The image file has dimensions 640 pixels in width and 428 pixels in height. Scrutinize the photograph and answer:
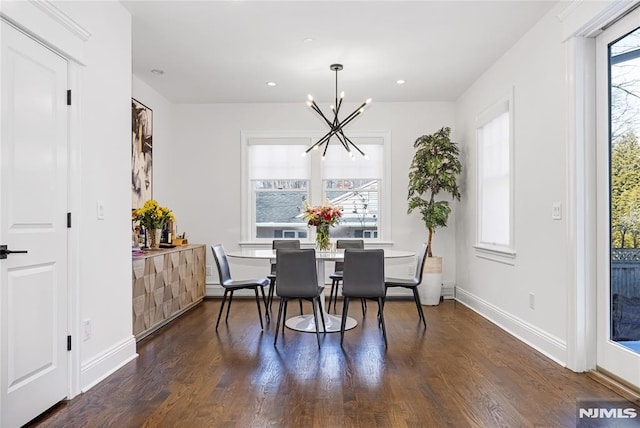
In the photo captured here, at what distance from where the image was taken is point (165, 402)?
8.16ft

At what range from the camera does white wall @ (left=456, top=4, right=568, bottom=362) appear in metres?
3.21

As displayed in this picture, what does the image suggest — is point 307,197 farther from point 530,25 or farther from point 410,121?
point 530,25

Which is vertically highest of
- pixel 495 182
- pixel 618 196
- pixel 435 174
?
pixel 435 174

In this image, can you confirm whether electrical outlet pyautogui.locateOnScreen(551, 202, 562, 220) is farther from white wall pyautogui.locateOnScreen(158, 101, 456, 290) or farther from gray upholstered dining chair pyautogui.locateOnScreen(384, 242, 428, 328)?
white wall pyautogui.locateOnScreen(158, 101, 456, 290)

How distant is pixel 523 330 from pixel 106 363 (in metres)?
3.36

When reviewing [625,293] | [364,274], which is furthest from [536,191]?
[364,274]

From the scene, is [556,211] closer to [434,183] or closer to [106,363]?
[434,183]

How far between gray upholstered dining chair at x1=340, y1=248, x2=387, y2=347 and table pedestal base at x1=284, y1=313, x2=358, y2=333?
43 cm

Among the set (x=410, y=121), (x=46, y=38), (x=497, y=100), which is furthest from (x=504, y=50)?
Answer: (x=46, y=38)

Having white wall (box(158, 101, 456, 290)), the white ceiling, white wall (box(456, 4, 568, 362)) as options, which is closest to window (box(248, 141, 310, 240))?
white wall (box(158, 101, 456, 290))

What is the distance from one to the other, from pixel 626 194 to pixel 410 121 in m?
3.56

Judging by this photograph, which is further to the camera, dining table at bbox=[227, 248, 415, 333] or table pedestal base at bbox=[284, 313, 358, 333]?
table pedestal base at bbox=[284, 313, 358, 333]

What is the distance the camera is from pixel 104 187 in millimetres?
2953

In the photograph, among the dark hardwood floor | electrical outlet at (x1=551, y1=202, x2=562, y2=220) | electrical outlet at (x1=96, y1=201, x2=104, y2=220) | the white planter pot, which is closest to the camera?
the dark hardwood floor
